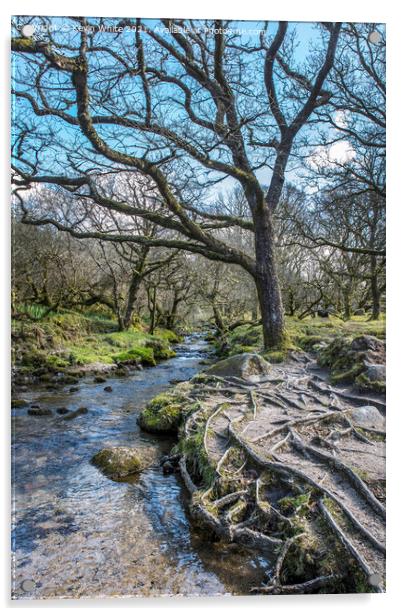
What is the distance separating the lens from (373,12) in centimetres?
413

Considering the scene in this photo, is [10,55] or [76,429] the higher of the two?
[10,55]

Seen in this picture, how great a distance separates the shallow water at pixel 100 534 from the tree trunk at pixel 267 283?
2.59 m

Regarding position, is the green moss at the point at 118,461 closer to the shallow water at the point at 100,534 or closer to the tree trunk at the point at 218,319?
the shallow water at the point at 100,534

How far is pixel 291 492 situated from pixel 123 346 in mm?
7824

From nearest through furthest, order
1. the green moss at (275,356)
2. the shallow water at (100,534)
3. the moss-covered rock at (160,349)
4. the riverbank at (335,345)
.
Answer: the shallow water at (100,534), the riverbank at (335,345), the green moss at (275,356), the moss-covered rock at (160,349)

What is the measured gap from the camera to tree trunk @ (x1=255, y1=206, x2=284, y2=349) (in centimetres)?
694

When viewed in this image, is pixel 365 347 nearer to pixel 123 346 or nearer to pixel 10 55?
pixel 10 55

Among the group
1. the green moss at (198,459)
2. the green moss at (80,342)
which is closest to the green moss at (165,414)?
the green moss at (198,459)

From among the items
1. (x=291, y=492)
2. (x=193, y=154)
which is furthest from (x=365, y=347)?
(x=193, y=154)

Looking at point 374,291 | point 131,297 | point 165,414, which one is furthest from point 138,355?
point 374,291

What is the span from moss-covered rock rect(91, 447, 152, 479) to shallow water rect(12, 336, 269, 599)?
12cm

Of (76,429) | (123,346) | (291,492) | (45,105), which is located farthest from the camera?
(123,346)

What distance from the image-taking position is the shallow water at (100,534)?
3.31 m
